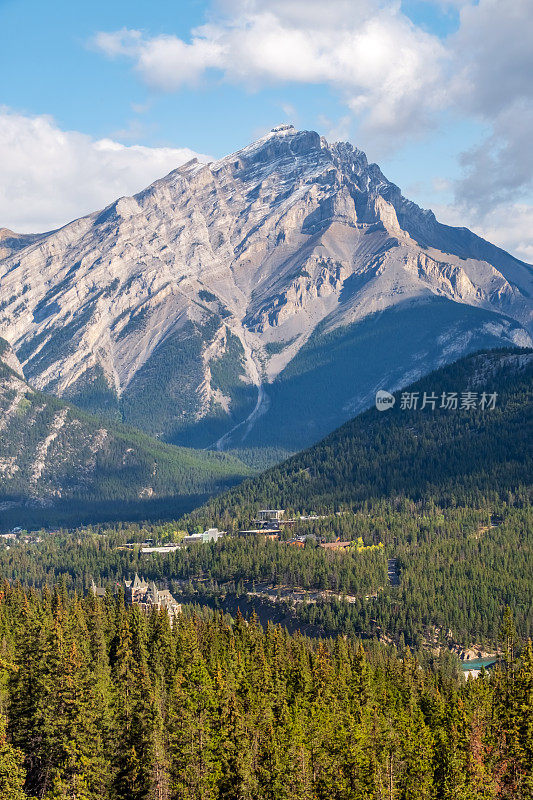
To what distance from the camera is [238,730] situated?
114875 mm

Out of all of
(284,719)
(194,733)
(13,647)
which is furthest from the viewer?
(13,647)

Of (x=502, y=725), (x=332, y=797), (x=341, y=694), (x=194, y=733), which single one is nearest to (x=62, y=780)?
(x=194, y=733)

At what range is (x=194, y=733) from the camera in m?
116

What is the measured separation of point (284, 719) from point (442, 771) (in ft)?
59.3

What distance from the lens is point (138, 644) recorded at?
144875 mm

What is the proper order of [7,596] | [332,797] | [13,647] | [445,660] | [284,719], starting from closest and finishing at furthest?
[332,797] → [284,719] → [13,647] → [7,596] → [445,660]

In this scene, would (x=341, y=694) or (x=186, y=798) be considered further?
(x=341, y=694)

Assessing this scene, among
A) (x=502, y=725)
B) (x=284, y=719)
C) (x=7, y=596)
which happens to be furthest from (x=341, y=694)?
(x=7, y=596)

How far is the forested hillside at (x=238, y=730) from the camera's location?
110 m

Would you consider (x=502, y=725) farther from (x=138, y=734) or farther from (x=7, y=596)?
(x=7, y=596)

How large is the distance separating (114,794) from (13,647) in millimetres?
28821

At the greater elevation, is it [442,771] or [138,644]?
[138,644]

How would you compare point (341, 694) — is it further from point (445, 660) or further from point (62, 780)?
point (445, 660)

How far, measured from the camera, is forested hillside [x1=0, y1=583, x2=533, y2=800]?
362ft
